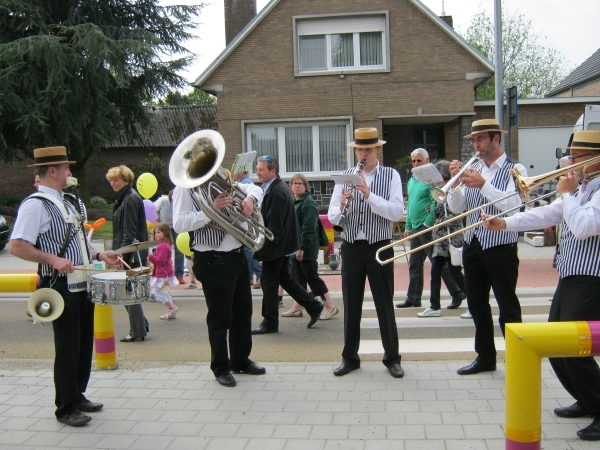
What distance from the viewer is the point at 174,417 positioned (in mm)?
4832

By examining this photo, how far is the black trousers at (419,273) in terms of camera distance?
333 inches

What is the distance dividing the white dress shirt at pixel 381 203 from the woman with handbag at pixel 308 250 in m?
2.40

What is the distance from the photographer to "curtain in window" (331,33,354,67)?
2067 centimetres

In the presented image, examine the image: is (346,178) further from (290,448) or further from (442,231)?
(442,231)

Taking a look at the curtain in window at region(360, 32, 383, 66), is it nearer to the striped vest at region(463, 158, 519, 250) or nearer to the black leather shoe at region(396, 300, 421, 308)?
the black leather shoe at region(396, 300, 421, 308)

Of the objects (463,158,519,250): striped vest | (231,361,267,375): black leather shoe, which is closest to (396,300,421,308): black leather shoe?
(231,361,267,375): black leather shoe

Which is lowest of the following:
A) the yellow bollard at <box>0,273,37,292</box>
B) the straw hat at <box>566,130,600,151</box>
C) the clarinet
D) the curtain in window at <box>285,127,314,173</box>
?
the yellow bollard at <box>0,273,37,292</box>

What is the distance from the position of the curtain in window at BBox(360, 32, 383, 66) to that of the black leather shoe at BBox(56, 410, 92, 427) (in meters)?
17.6

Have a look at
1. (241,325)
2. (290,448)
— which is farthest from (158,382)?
(290,448)

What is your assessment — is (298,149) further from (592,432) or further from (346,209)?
(592,432)

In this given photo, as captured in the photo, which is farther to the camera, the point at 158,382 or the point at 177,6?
the point at 177,6

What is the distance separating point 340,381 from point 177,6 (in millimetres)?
24599

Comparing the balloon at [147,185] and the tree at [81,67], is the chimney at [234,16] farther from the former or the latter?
the balloon at [147,185]

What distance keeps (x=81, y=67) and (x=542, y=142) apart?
17.0m
